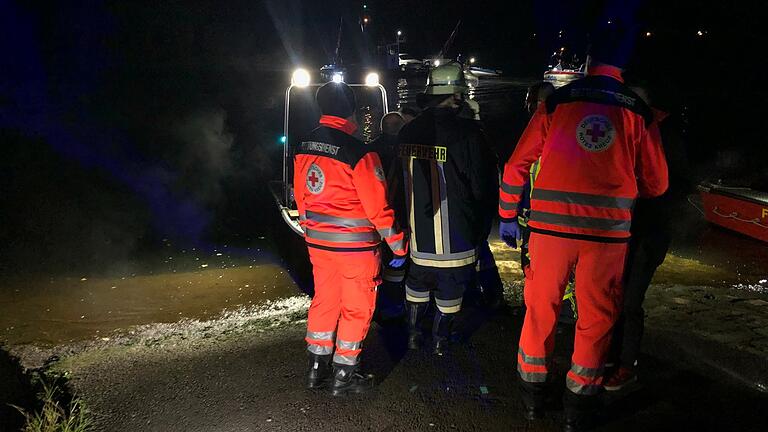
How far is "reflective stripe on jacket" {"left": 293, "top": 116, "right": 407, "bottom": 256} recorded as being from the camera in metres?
3.01

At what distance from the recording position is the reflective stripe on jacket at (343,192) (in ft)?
9.86

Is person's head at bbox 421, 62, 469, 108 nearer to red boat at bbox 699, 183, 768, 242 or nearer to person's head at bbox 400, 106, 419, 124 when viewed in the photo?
person's head at bbox 400, 106, 419, 124

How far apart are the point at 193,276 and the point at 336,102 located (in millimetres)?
3733

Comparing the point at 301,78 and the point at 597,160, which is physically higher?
the point at 301,78

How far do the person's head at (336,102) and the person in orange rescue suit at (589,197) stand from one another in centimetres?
106

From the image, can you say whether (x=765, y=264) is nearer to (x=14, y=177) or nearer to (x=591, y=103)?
(x=591, y=103)

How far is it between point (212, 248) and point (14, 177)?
255 inches

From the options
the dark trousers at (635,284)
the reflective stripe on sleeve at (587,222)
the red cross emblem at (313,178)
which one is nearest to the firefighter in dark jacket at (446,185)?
the red cross emblem at (313,178)

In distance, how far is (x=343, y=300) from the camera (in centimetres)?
317

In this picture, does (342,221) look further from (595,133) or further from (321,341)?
(595,133)

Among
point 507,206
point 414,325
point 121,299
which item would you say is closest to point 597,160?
point 507,206

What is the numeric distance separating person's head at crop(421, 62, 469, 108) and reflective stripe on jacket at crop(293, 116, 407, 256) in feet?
2.39

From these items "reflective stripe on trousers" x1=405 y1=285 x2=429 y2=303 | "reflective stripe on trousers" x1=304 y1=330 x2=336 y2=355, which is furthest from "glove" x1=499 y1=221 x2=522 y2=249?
"reflective stripe on trousers" x1=304 y1=330 x2=336 y2=355

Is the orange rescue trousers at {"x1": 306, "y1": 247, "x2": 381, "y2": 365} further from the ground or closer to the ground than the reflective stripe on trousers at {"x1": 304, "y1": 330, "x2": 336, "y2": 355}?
further from the ground
